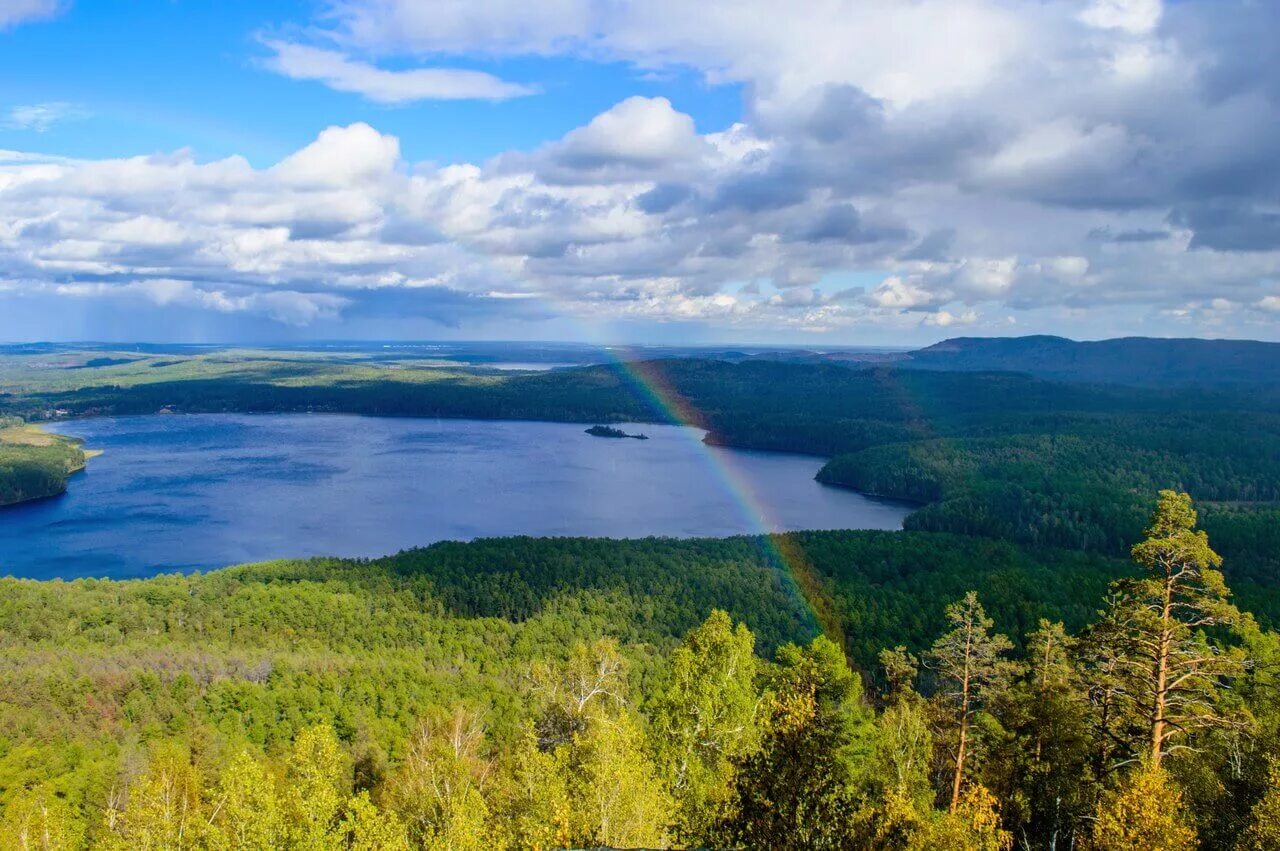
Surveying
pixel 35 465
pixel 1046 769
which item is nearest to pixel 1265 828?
pixel 1046 769

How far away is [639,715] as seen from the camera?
31.6m

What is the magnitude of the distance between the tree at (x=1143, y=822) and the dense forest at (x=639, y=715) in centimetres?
5

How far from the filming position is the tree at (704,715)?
18.2 meters

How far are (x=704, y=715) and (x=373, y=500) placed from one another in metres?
106

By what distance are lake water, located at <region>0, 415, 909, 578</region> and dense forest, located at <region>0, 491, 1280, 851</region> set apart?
1290 inches

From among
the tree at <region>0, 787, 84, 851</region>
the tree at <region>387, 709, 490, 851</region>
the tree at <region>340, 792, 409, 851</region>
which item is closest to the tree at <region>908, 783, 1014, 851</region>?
the tree at <region>387, 709, 490, 851</region>

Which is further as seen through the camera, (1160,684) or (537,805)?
(537,805)

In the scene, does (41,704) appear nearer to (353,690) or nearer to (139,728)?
(139,728)

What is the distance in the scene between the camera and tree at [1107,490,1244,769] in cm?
1284

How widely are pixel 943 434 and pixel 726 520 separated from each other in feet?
275

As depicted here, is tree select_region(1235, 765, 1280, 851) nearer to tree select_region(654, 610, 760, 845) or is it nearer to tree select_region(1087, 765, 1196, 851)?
tree select_region(1087, 765, 1196, 851)

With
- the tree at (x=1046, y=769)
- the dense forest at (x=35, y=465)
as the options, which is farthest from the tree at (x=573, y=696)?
the dense forest at (x=35, y=465)

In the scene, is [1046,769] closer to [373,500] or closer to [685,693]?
[685,693]

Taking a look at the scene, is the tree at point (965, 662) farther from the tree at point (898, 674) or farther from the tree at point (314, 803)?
the tree at point (314, 803)
